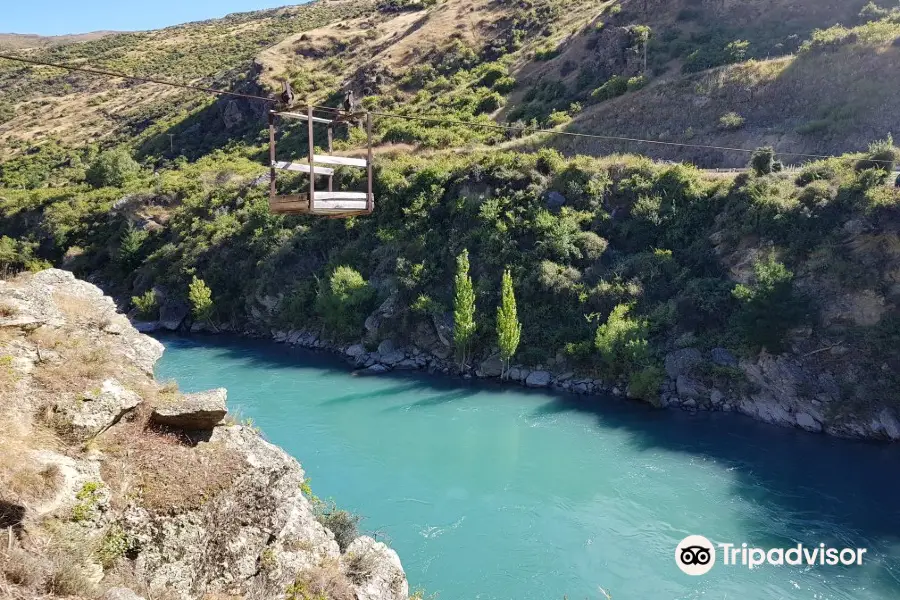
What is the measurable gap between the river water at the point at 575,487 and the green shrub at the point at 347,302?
5500 millimetres

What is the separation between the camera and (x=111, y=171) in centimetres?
4822

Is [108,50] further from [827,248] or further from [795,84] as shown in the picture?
[827,248]

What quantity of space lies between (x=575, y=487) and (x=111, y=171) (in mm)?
48049

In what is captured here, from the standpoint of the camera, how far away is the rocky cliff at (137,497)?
19.3 feet

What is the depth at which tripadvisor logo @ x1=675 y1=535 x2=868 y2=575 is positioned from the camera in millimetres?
12648

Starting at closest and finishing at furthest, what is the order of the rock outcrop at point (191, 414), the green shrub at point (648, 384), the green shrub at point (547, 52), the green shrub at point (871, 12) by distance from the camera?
the rock outcrop at point (191, 414), the green shrub at point (648, 384), the green shrub at point (871, 12), the green shrub at point (547, 52)

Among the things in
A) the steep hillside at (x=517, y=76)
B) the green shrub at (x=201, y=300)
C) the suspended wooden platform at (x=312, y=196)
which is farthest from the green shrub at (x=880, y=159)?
the green shrub at (x=201, y=300)

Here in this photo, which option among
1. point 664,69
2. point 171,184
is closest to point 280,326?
point 171,184

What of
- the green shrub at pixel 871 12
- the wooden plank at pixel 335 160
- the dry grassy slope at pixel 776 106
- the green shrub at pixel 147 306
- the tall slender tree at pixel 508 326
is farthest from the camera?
the green shrub at pixel 871 12

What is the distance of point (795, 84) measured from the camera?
108 ft

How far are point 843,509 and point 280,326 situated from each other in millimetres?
26417

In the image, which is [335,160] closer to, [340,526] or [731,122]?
[340,526]

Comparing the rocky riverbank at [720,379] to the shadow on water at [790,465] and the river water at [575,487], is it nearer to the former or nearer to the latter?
the shadow on water at [790,465]

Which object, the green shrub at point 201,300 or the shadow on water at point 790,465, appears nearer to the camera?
the shadow on water at point 790,465
